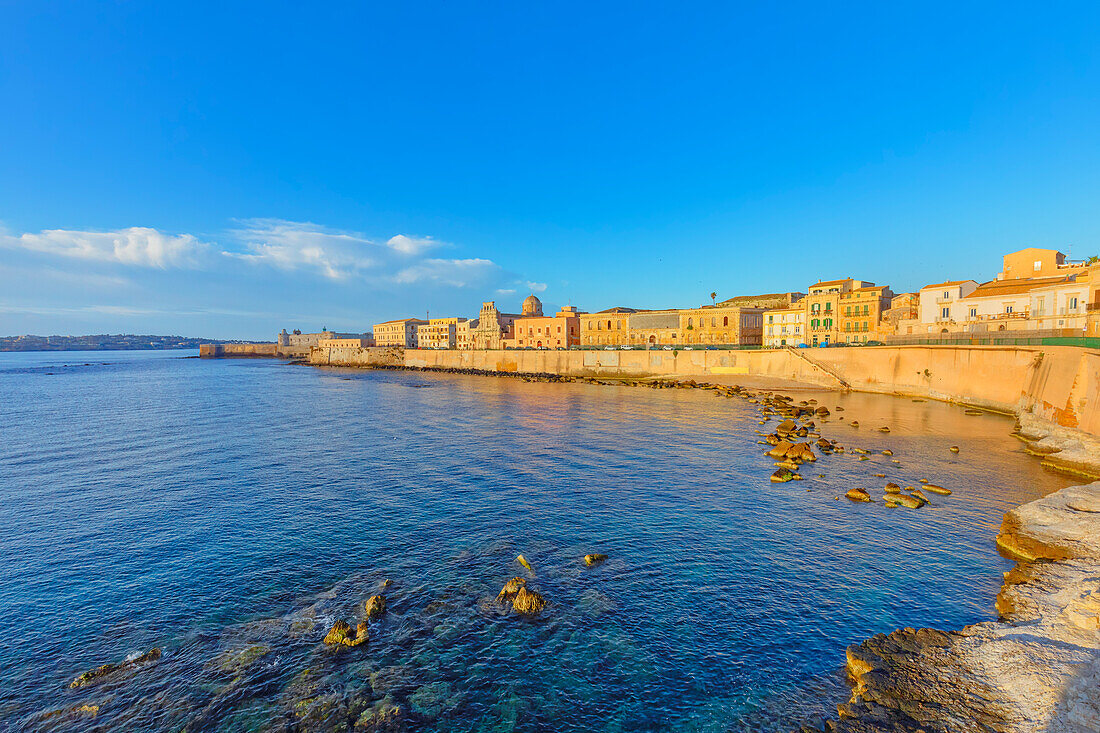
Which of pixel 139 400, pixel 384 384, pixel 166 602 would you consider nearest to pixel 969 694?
pixel 166 602

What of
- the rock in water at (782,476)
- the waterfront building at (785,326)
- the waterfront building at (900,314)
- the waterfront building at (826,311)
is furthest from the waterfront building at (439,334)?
the rock in water at (782,476)

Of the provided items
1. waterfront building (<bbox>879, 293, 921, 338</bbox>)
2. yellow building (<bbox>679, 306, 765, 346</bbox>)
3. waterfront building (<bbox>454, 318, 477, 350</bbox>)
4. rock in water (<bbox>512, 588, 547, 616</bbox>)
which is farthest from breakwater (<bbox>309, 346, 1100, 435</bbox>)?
rock in water (<bbox>512, 588, 547, 616</bbox>)

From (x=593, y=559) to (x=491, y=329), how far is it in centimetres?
11693

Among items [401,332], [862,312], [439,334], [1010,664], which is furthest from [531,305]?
[1010,664]

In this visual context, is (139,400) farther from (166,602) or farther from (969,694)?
(969,694)

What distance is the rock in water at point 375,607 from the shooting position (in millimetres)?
12927

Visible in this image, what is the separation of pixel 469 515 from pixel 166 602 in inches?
398

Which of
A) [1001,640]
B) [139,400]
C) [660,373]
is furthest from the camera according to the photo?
[660,373]

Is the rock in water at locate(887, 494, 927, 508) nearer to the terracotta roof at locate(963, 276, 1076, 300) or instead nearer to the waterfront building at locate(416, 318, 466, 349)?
the terracotta roof at locate(963, 276, 1076, 300)

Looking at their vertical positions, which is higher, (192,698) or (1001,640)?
(1001,640)

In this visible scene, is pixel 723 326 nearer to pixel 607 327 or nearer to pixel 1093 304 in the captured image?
pixel 607 327

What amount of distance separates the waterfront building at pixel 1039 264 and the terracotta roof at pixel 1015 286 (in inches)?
223

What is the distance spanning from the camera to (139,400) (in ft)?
200

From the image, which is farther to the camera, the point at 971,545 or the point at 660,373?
the point at 660,373
